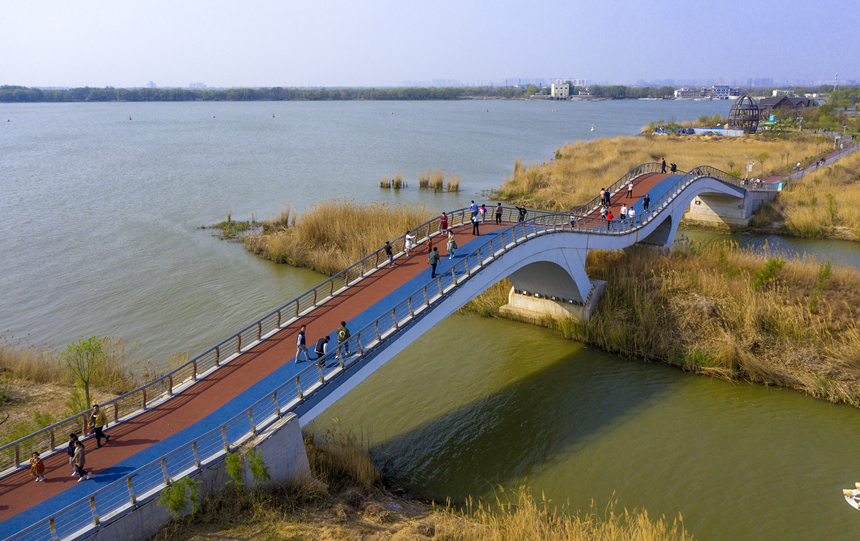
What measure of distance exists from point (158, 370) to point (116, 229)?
88.3 ft

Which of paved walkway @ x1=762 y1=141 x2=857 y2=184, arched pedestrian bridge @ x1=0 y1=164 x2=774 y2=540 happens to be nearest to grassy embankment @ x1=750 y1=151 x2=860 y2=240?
paved walkway @ x1=762 y1=141 x2=857 y2=184

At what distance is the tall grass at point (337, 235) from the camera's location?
109ft

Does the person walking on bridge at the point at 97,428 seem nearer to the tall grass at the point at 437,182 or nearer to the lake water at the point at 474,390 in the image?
the lake water at the point at 474,390

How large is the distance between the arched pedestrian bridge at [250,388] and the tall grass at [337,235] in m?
8.22

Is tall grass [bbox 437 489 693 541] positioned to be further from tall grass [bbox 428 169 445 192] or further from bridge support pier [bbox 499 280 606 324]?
tall grass [bbox 428 169 445 192]

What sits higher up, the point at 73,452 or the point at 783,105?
the point at 783,105

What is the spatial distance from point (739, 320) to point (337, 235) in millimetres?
23298

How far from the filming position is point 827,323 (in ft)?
72.2

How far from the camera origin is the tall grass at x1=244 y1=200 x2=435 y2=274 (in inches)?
1314

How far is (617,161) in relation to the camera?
191 ft


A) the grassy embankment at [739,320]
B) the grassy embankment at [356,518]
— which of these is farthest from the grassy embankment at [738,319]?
the grassy embankment at [356,518]

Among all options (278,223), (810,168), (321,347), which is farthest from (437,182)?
(321,347)

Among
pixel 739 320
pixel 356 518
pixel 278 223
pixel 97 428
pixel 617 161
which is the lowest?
pixel 356 518

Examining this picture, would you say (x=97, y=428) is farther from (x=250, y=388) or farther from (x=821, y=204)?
(x=821, y=204)
